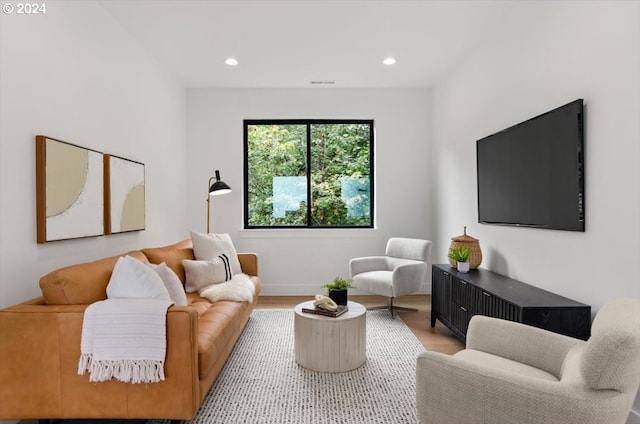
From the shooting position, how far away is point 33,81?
231cm

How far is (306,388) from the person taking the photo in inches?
102

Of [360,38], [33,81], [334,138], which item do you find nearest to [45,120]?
[33,81]

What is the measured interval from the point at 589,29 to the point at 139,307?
2.97m

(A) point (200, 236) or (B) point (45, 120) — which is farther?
(A) point (200, 236)

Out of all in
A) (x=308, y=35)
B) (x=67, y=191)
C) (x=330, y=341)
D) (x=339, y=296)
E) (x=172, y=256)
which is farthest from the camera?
(x=308, y=35)

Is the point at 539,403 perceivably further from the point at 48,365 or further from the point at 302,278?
the point at 302,278

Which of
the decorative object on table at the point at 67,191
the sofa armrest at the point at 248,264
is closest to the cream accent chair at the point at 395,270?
the sofa armrest at the point at 248,264

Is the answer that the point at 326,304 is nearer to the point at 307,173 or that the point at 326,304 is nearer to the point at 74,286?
the point at 74,286

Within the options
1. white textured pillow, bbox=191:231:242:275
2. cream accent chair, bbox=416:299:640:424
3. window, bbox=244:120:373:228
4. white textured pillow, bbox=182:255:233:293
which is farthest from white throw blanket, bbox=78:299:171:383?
window, bbox=244:120:373:228

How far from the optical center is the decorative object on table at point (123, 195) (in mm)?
3076

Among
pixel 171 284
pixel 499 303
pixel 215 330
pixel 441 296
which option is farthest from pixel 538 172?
pixel 171 284

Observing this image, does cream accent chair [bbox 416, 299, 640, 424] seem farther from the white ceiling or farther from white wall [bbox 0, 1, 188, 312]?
the white ceiling

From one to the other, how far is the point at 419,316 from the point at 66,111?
372 cm

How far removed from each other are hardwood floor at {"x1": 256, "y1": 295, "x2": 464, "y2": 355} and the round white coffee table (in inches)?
34.0
